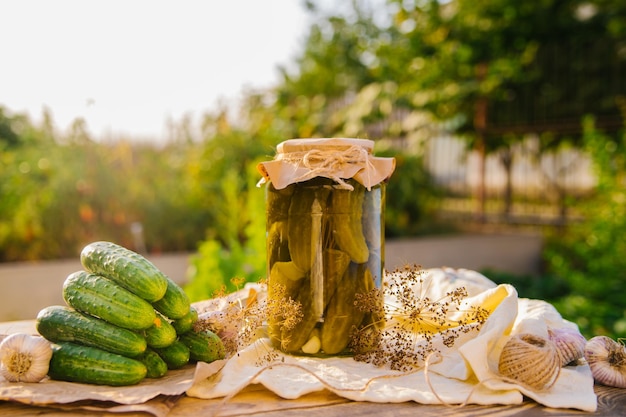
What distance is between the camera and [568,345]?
1.70 metres

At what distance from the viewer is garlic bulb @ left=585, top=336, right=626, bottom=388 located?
5.42ft

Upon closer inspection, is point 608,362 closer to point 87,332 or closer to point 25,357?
point 87,332

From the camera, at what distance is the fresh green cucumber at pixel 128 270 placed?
1531mm

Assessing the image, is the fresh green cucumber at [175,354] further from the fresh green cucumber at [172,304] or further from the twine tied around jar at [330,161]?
the twine tied around jar at [330,161]

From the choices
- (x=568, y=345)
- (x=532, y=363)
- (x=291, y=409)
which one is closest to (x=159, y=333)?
(x=291, y=409)

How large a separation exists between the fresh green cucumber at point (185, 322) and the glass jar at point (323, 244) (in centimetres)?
21

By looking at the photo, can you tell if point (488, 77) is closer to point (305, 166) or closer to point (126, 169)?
point (126, 169)

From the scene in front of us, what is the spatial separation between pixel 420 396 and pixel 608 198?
15.0 feet

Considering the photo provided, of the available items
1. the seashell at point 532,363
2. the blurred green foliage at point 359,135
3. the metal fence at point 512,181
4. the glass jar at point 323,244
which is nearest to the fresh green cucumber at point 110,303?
the glass jar at point 323,244

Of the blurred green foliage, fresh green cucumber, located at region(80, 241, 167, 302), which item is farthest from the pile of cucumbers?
the blurred green foliage

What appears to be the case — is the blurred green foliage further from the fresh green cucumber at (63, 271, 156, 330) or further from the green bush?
the fresh green cucumber at (63, 271, 156, 330)

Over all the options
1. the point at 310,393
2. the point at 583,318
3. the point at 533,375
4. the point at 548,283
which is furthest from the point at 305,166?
the point at 548,283

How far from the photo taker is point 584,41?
346 inches

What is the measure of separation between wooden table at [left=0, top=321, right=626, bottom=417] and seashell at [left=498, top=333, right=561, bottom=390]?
6 centimetres
